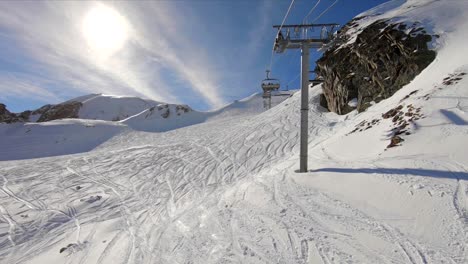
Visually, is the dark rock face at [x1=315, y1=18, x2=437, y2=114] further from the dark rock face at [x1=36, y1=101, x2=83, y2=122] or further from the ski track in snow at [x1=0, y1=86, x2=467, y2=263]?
the dark rock face at [x1=36, y1=101, x2=83, y2=122]

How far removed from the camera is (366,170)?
6.58m

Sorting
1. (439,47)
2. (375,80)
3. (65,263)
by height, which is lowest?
(65,263)

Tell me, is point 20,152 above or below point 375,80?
below

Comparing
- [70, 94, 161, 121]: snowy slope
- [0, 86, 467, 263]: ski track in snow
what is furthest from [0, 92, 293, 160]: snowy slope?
[70, 94, 161, 121]: snowy slope

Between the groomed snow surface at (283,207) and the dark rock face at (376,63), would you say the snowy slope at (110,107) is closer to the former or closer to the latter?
the dark rock face at (376,63)

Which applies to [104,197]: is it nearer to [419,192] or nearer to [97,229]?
[97,229]

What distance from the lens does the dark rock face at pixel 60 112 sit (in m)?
113

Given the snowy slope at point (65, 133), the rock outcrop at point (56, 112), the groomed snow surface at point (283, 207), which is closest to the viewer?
the groomed snow surface at point (283, 207)

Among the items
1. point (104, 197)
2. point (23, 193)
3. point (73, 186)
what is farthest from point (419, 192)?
point (23, 193)

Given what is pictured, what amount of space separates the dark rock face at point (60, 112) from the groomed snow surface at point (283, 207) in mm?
125307

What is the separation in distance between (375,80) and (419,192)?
648 inches

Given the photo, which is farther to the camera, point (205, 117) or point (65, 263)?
point (205, 117)

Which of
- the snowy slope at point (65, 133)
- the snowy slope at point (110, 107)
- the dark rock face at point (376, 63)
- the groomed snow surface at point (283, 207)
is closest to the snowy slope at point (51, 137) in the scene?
the snowy slope at point (65, 133)

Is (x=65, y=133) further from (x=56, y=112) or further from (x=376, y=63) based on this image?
(x=56, y=112)
